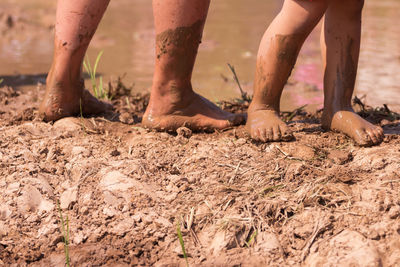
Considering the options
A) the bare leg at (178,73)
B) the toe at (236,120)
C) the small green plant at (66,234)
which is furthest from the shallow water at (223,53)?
the small green plant at (66,234)

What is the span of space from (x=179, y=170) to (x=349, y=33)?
99 centimetres

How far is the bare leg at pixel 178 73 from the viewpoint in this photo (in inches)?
92.0

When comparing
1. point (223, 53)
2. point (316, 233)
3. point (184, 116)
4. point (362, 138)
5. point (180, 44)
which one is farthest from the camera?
point (223, 53)

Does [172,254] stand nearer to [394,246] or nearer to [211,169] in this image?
[211,169]

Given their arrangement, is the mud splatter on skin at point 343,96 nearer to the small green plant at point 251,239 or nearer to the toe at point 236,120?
the toe at point 236,120

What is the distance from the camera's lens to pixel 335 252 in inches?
66.2

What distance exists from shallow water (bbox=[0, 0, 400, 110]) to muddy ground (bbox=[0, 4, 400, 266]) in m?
1.21

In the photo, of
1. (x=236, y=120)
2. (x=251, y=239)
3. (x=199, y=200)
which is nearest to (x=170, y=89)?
(x=236, y=120)

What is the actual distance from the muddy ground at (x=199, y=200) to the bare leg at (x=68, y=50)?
218 mm

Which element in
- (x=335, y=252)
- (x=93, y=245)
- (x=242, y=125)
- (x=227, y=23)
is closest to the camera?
(x=335, y=252)

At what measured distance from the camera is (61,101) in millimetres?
2549

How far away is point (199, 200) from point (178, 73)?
745 mm

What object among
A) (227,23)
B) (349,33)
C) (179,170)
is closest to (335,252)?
(179,170)

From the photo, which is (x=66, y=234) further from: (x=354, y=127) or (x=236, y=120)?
(x=354, y=127)
